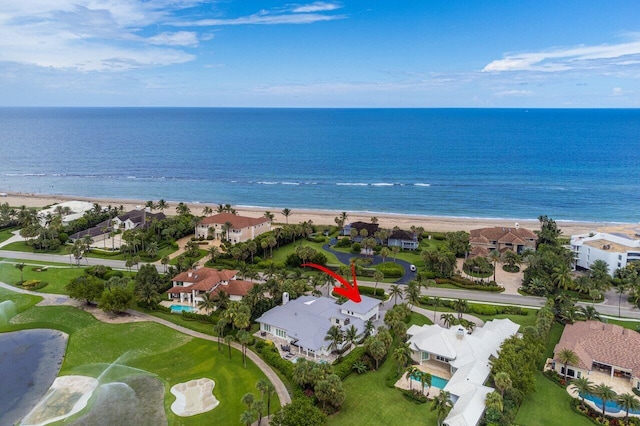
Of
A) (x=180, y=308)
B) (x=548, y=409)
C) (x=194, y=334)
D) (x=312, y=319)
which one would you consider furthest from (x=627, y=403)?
(x=180, y=308)

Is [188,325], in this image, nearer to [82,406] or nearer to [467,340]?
[82,406]

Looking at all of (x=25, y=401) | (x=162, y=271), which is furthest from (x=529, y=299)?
(x=25, y=401)

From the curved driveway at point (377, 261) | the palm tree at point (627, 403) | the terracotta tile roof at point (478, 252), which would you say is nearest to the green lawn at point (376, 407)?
the palm tree at point (627, 403)

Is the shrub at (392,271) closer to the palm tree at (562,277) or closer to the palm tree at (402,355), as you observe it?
the palm tree at (562,277)

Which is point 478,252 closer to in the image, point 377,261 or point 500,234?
point 500,234

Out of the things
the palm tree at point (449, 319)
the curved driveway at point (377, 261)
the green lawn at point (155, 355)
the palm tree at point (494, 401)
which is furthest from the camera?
the curved driveway at point (377, 261)

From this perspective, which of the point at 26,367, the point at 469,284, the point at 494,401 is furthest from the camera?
the point at 469,284
